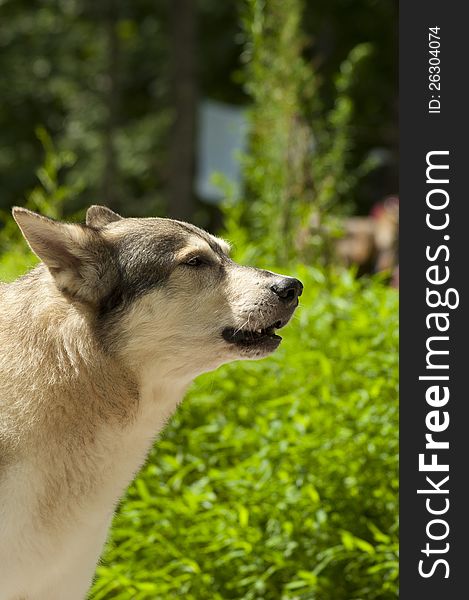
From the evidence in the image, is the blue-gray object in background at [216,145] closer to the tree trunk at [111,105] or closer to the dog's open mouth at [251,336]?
the tree trunk at [111,105]

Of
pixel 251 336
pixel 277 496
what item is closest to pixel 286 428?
pixel 277 496

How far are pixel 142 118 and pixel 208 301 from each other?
20.2m

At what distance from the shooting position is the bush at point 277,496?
4641mm

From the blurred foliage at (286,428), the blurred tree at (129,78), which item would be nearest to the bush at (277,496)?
the blurred foliage at (286,428)

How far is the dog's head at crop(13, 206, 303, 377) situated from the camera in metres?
3.34

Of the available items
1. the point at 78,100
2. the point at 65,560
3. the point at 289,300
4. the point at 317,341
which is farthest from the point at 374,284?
the point at 78,100

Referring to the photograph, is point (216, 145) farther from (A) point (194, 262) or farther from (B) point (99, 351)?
(B) point (99, 351)

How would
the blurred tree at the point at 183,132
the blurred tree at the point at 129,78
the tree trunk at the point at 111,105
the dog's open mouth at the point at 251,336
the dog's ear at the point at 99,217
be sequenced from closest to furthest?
the dog's open mouth at the point at 251,336, the dog's ear at the point at 99,217, the blurred tree at the point at 183,132, the tree trunk at the point at 111,105, the blurred tree at the point at 129,78

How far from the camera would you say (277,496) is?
474 cm

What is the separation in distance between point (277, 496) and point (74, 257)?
1.93 metres

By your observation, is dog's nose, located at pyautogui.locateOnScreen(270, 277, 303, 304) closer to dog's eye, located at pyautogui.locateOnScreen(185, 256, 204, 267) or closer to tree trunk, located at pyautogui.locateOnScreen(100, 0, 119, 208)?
dog's eye, located at pyautogui.locateOnScreen(185, 256, 204, 267)

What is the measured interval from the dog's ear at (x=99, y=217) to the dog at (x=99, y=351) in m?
Result: 0.30

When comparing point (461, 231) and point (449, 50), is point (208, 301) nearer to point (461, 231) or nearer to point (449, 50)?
point (461, 231)

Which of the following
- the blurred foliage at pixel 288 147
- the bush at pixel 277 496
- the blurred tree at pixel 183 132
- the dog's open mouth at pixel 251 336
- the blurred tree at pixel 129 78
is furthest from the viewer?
the blurred tree at pixel 129 78
